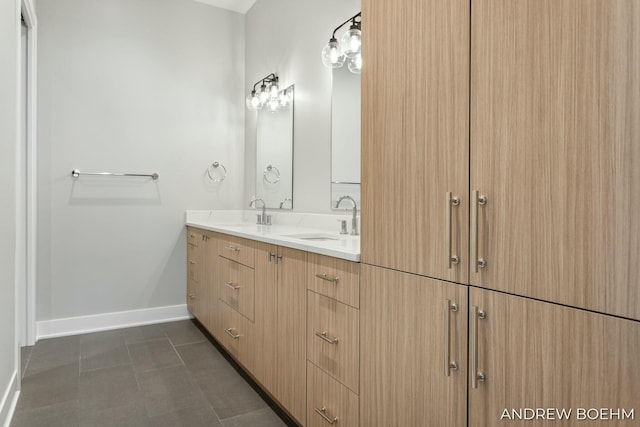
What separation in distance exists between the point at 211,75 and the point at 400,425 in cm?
340

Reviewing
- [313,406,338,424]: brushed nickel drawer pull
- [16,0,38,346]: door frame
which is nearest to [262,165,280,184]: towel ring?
[16,0,38,346]: door frame

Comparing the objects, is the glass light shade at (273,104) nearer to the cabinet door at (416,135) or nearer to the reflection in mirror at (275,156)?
the reflection in mirror at (275,156)

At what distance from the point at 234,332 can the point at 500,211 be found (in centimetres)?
187

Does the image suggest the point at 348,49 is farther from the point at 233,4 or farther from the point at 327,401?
the point at 233,4

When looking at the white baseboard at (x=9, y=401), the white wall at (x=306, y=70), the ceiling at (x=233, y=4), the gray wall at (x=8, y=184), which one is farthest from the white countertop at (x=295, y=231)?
the ceiling at (x=233, y=4)

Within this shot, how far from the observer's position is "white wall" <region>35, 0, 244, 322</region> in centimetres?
300

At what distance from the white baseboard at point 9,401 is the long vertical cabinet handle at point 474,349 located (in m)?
1.97

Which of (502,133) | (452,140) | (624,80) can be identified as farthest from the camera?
(452,140)

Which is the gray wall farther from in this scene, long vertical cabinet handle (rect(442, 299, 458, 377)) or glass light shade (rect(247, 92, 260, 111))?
long vertical cabinet handle (rect(442, 299, 458, 377))

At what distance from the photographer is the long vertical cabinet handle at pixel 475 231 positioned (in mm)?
917

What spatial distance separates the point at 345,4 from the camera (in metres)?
2.35

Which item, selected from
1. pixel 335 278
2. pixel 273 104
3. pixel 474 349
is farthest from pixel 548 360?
pixel 273 104

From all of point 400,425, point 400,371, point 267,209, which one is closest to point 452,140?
point 400,371

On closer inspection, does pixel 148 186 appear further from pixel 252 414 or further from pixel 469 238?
pixel 469 238
